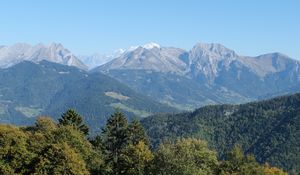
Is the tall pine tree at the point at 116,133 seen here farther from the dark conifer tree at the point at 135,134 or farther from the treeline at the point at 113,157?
the dark conifer tree at the point at 135,134

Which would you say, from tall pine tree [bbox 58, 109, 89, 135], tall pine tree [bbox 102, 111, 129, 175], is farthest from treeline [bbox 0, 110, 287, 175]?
tall pine tree [bbox 58, 109, 89, 135]

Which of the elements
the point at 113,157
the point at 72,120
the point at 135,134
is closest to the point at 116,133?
the point at 135,134

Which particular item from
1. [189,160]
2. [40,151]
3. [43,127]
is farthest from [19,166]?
[43,127]

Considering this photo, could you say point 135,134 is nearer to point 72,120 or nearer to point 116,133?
point 116,133

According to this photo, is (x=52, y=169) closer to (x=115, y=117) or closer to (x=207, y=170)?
(x=207, y=170)

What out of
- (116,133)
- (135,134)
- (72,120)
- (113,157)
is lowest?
(113,157)

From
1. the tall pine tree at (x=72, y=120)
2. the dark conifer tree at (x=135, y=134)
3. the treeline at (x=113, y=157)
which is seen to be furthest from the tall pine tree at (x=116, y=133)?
the tall pine tree at (x=72, y=120)

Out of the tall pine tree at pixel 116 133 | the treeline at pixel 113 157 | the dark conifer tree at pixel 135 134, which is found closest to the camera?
the treeline at pixel 113 157

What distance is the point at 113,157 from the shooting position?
11681 centimetres

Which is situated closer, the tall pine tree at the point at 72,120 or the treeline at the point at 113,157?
the treeline at the point at 113,157

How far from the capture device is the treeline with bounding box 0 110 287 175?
293 feet

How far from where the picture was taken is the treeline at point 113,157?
3514 inches

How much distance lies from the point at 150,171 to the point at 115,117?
29.5 metres

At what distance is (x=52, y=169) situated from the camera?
88.7 meters
